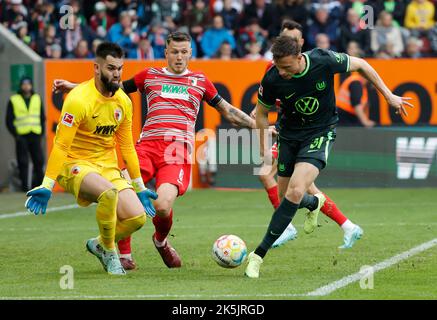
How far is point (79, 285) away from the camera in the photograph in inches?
353

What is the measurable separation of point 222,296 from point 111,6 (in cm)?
1617

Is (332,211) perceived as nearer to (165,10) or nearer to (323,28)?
(323,28)

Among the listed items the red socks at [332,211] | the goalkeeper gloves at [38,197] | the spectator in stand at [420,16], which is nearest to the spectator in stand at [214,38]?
the spectator in stand at [420,16]

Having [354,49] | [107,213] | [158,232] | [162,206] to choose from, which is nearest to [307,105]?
[162,206]

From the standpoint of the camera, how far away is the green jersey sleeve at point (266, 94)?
9.86 m

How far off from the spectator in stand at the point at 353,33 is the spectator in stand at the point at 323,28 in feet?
0.65

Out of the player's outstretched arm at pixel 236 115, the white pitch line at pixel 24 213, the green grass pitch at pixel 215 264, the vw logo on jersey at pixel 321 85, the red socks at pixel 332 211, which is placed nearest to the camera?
the green grass pitch at pixel 215 264

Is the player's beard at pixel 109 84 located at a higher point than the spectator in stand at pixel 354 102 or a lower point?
higher

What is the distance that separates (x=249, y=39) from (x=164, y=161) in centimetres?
1204

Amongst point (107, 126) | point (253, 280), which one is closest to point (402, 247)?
point (253, 280)

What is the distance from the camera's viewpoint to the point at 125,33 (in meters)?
22.2

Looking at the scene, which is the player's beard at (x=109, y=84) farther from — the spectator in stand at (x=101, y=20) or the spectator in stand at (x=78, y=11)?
the spectator in stand at (x=101, y=20)

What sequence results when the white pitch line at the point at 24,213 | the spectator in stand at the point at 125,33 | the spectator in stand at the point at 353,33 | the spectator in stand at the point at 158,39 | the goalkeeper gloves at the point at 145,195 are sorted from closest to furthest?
the goalkeeper gloves at the point at 145,195 < the white pitch line at the point at 24,213 < the spectator in stand at the point at 353,33 < the spectator in stand at the point at 158,39 < the spectator in stand at the point at 125,33
